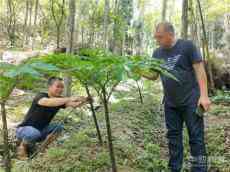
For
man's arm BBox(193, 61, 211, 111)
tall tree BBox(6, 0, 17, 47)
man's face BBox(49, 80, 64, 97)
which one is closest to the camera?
man's arm BBox(193, 61, 211, 111)

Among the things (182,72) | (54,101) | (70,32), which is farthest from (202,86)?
(70,32)

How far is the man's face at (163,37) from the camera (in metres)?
4.41

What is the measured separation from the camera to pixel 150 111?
9.41m

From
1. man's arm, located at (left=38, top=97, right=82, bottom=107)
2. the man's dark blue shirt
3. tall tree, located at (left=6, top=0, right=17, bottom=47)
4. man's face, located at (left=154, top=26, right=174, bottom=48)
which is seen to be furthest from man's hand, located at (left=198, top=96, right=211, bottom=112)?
tall tree, located at (left=6, top=0, right=17, bottom=47)

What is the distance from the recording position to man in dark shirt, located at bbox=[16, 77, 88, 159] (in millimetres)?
5121

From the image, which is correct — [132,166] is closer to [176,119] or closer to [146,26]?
[176,119]

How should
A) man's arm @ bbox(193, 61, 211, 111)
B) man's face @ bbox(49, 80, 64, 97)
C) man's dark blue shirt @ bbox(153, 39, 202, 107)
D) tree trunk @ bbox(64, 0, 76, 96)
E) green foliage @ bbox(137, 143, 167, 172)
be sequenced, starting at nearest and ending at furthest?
1. man's arm @ bbox(193, 61, 211, 111)
2. man's dark blue shirt @ bbox(153, 39, 202, 107)
3. man's face @ bbox(49, 80, 64, 97)
4. green foliage @ bbox(137, 143, 167, 172)
5. tree trunk @ bbox(64, 0, 76, 96)

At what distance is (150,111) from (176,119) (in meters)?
4.63

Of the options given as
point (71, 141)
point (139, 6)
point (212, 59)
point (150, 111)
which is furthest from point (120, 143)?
point (139, 6)

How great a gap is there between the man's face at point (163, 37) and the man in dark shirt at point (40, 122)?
1.44 meters

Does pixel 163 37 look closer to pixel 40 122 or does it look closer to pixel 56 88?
pixel 56 88

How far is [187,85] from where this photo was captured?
460 centimetres

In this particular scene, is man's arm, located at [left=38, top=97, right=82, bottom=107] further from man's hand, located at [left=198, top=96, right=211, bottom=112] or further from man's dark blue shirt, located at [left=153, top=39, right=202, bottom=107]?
man's hand, located at [left=198, top=96, right=211, bottom=112]

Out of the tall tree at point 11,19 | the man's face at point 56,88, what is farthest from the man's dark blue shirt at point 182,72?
Result: the tall tree at point 11,19
